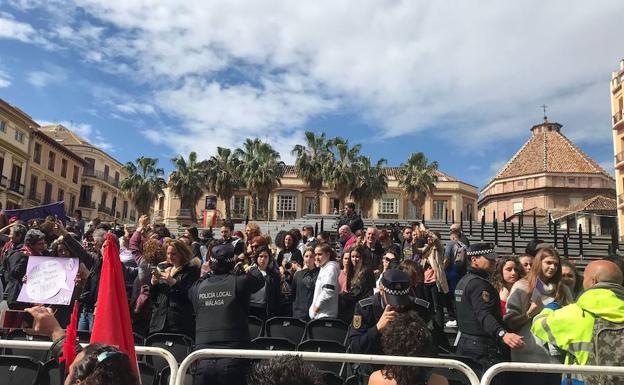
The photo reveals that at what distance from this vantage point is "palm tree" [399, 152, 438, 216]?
4872 centimetres

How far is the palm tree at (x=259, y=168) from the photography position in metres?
47.7

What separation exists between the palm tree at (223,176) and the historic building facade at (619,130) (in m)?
34.8

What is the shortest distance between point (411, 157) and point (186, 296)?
47465 millimetres

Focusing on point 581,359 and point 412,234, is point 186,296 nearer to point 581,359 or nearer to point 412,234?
point 581,359

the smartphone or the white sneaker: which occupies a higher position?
the smartphone

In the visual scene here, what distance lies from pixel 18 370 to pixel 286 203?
202 ft

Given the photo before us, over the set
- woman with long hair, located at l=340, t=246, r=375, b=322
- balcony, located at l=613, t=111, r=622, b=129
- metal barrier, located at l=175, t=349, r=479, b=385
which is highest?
balcony, located at l=613, t=111, r=622, b=129

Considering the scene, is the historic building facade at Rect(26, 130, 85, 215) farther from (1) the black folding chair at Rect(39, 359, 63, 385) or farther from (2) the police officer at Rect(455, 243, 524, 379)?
(2) the police officer at Rect(455, 243, 524, 379)

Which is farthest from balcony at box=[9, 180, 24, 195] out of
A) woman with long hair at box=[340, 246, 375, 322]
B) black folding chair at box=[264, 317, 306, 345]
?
woman with long hair at box=[340, 246, 375, 322]

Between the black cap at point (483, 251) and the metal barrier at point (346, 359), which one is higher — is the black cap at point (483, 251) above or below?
above

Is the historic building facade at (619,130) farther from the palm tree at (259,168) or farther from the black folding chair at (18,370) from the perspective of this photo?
the black folding chair at (18,370)

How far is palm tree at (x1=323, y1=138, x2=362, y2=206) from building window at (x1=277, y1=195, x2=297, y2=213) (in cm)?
1610

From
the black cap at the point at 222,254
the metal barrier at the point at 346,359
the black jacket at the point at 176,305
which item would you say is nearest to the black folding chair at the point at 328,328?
the black jacket at the point at 176,305

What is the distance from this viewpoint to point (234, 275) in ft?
14.9
